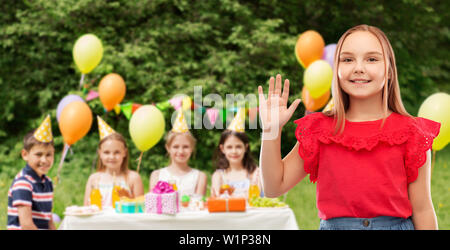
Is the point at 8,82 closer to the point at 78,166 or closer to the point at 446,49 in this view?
the point at 78,166

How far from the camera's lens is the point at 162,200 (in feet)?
10.1

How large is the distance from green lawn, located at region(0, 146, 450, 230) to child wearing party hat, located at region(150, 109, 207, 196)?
146 centimetres

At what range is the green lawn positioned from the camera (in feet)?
16.7

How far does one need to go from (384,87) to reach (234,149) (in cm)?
247

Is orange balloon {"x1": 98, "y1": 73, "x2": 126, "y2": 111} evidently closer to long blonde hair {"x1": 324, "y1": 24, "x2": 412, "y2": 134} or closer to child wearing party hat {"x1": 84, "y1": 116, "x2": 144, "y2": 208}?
child wearing party hat {"x1": 84, "y1": 116, "x2": 144, "y2": 208}

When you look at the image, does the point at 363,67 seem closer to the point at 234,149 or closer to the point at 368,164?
the point at 368,164

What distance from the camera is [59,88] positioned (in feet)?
24.8

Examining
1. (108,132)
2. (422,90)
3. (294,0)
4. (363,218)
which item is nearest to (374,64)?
(363,218)

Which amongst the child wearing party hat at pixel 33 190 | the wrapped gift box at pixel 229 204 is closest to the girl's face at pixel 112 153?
the child wearing party hat at pixel 33 190

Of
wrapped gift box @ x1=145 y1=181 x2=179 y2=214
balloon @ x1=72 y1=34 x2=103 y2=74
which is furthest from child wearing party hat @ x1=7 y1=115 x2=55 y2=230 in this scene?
balloon @ x1=72 y1=34 x2=103 y2=74

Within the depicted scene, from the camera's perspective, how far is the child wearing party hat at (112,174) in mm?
3555

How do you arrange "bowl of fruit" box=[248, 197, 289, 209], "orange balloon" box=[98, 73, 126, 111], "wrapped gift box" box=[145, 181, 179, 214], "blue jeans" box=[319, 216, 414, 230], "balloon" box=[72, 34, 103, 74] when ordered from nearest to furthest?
"blue jeans" box=[319, 216, 414, 230] → "wrapped gift box" box=[145, 181, 179, 214] → "bowl of fruit" box=[248, 197, 289, 209] → "balloon" box=[72, 34, 103, 74] → "orange balloon" box=[98, 73, 126, 111]

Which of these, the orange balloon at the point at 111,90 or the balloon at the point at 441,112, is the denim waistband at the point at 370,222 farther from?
the orange balloon at the point at 111,90

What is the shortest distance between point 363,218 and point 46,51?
7163mm
